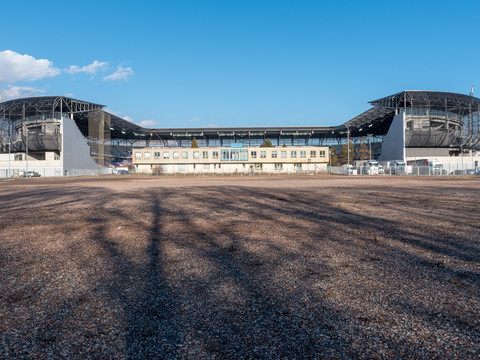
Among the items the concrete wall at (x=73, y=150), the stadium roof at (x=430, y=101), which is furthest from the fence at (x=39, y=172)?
the stadium roof at (x=430, y=101)

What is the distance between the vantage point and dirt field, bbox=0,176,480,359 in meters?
2.72

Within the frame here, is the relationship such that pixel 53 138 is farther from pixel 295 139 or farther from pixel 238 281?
pixel 238 281

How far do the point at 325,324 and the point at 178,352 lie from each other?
137 cm

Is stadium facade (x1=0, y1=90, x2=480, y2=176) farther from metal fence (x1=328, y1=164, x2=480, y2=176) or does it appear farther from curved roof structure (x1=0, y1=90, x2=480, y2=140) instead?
metal fence (x1=328, y1=164, x2=480, y2=176)

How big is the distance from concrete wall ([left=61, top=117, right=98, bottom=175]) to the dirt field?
7253cm

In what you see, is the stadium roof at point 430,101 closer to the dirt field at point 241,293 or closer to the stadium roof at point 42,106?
the stadium roof at point 42,106

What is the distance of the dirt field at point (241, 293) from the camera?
2.72 m

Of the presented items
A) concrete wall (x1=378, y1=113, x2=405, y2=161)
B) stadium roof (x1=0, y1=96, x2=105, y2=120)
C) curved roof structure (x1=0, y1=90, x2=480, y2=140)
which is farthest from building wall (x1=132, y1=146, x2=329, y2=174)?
stadium roof (x1=0, y1=96, x2=105, y2=120)

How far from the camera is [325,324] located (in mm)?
3055

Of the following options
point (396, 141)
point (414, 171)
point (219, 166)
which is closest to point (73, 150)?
point (219, 166)

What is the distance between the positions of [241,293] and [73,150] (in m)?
81.8

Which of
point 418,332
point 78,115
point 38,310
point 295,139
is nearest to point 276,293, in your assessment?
point 418,332

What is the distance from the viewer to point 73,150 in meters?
75.4

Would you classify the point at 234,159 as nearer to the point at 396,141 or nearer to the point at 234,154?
the point at 234,154
